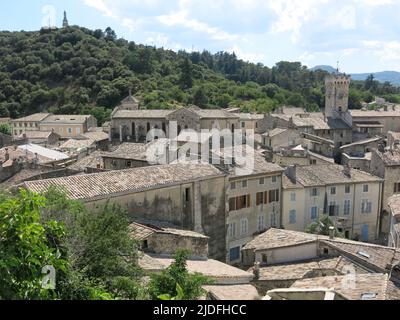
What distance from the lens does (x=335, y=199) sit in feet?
121

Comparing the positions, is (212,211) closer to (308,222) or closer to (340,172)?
(308,222)

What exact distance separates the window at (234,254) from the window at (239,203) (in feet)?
8.69

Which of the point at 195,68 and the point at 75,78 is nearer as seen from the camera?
the point at 75,78

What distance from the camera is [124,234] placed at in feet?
53.1

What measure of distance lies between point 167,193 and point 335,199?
17.8 meters

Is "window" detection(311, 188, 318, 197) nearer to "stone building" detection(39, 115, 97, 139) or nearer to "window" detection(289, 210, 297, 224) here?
"window" detection(289, 210, 297, 224)

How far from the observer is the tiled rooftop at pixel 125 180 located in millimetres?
20562

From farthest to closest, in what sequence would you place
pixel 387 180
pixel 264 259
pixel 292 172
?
pixel 387 180 → pixel 292 172 → pixel 264 259

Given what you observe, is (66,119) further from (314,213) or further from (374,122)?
(314,213)

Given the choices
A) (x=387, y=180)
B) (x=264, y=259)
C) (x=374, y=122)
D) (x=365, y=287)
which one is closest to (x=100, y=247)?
(x=365, y=287)

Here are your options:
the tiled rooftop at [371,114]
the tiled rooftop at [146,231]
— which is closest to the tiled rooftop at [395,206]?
the tiled rooftop at [146,231]

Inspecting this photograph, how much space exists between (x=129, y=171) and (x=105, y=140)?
1695 inches

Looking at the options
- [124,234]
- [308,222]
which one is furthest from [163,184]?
[308,222]
